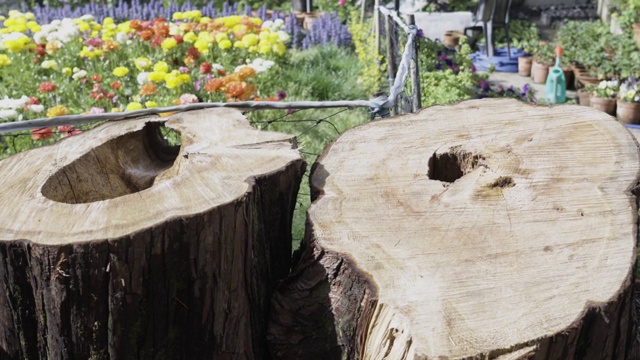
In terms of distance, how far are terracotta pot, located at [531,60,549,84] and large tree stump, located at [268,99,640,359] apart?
514 cm

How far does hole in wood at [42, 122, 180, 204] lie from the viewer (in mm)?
2041

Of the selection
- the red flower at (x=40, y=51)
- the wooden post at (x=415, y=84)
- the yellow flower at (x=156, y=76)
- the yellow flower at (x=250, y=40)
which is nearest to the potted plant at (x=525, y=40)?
the yellow flower at (x=250, y=40)

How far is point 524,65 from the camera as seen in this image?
7.64m

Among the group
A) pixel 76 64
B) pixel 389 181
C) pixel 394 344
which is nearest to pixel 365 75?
pixel 76 64

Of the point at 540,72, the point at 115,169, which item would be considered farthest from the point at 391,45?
the point at 115,169

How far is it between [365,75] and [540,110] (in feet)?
11.3

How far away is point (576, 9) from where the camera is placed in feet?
30.2

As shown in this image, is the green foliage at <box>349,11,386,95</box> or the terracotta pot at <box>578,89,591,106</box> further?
the terracotta pot at <box>578,89,591,106</box>

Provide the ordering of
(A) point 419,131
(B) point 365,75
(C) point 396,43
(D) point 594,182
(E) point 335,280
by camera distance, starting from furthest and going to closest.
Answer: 1. (B) point 365,75
2. (C) point 396,43
3. (A) point 419,131
4. (D) point 594,182
5. (E) point 335,280

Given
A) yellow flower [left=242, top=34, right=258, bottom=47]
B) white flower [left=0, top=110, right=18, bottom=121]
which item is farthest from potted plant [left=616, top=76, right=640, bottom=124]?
white flower [left=0, top=110, right=18, bottom=121]

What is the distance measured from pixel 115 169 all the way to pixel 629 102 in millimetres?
4632

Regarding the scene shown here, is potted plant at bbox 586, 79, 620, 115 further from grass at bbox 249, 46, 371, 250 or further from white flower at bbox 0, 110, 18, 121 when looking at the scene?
white flower at bbox 0, 110, 18, 121

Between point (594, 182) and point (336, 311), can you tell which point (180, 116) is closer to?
point (336, 311)

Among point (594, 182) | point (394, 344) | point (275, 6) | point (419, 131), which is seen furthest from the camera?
point (275, 6)
